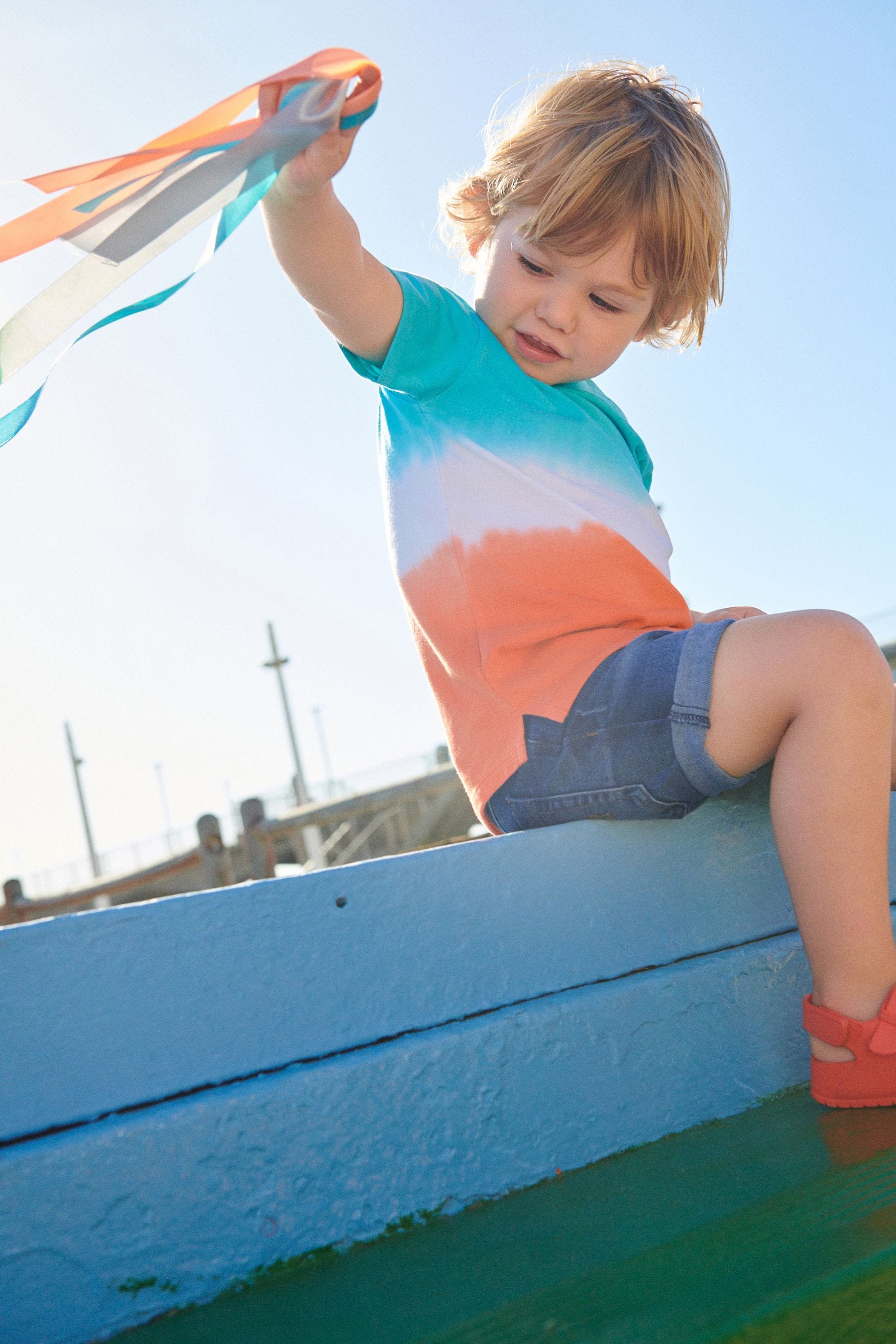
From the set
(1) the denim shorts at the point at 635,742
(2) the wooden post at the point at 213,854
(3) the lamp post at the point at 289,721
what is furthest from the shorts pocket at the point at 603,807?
(3) the lamp post at the point at 289,721

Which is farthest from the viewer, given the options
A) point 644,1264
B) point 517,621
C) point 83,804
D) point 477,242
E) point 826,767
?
point 83,804

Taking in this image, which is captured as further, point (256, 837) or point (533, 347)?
point (256, 837)

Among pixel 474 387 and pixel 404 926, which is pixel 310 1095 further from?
pixel 474 387

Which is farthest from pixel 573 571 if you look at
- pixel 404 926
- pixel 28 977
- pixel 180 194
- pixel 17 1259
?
pixel 17 1259

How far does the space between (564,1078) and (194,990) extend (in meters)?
0.42

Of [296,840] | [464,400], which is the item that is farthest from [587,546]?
[296,840]

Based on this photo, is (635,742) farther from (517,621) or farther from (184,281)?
(184,281)

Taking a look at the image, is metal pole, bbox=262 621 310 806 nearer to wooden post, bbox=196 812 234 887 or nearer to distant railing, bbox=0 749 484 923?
distant railing, bbox=0 749 484 923

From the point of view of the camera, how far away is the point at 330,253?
1181 millimetres

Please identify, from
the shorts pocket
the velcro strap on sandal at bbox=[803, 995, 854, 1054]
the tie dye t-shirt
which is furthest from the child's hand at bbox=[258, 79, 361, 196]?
the velcro strap on sandal at bbox=[803, 995, 854, 1054]

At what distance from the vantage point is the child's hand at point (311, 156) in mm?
1063

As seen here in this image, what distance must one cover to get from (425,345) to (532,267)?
0.74ft

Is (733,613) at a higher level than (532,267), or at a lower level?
lower

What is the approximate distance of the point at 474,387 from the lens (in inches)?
54.9
